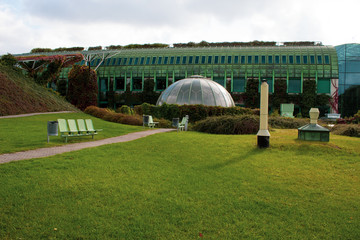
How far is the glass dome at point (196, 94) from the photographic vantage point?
27.5m

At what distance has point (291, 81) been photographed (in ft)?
160

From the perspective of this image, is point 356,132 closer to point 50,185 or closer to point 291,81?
point 50,185

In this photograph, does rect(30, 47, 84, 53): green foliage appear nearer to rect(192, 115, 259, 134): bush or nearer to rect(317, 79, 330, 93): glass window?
rect(317, 79, 330, 93): glass window

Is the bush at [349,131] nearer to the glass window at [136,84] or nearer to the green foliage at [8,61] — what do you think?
the green foliage at [8,61]

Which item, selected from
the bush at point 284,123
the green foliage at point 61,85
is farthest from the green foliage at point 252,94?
the green foliage at point 61,85

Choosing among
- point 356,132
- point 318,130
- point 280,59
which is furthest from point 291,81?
point 318,130

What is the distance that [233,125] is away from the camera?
1745cm

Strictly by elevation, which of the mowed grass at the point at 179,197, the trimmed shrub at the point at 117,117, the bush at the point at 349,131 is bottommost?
the mowed grass at the point at 179,197

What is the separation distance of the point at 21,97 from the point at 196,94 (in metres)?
15.8

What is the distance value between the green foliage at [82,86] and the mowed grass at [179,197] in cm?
2635

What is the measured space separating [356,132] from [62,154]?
15003 mm

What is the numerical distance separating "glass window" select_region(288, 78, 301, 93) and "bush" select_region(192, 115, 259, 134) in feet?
112

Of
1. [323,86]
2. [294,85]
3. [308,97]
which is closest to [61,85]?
[294,85]

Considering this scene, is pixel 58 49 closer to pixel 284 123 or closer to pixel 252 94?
pixel 252 94
